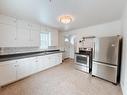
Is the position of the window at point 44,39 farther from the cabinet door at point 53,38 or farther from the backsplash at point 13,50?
the backsplash at point 13,50

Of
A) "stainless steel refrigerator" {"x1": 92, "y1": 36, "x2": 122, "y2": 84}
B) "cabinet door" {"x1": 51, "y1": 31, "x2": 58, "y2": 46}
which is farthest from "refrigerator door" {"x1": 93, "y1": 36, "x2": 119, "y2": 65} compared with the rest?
"cabinet door" {"x1": 51, "y1": 31, "x2": 58, "y2": 46}

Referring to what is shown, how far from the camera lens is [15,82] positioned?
9.14 ft

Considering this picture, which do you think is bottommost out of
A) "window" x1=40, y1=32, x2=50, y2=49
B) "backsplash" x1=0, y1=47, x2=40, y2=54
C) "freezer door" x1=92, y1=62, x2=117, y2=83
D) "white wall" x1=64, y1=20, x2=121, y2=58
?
"freezer door" x1=92, y1=62, x2=117, y2=83

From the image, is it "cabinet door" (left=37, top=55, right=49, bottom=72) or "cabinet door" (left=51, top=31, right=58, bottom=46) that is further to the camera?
"cabinet door" (left=51, top=31, right=58, bottom=46)

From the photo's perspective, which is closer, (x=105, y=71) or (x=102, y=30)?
(x=105, y=71)

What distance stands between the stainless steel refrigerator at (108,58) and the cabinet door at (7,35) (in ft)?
10.7

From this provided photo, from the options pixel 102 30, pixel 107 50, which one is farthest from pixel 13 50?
pixel 102 30

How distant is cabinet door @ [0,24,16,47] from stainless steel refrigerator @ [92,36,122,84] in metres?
3.25

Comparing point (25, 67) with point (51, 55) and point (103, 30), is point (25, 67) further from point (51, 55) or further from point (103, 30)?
point (103, 30)

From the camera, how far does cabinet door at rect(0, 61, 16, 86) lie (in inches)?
96.5

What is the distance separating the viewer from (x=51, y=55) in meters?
4.51

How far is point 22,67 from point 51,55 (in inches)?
69.4

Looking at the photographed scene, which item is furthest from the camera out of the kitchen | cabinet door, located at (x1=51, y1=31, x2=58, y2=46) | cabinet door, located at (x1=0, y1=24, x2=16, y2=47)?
cabinet door, located at (x1=51, y1=31, x2=58, y2=46)

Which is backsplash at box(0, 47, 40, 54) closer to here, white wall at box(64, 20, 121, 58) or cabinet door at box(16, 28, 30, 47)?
cabinet door at box(16, 28, 30, 47)
